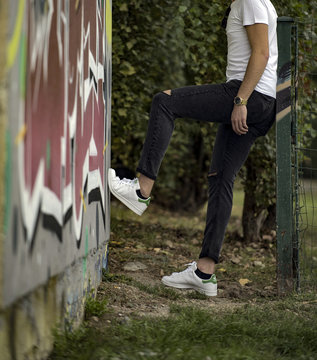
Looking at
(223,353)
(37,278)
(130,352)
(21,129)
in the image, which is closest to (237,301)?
(223,353)

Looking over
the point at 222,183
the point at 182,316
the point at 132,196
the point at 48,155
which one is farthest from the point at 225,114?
the point at 48,155

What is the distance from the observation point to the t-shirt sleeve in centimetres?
385

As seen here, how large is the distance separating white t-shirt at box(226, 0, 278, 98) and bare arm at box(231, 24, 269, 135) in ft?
0.19

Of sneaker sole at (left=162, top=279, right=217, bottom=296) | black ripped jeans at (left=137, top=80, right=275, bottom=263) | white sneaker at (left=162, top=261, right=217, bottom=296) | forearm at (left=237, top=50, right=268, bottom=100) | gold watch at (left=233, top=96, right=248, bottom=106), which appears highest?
forearm at (left=237, top=50, right=268, bottom=100)

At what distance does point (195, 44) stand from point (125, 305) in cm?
358

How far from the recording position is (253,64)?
3.86m

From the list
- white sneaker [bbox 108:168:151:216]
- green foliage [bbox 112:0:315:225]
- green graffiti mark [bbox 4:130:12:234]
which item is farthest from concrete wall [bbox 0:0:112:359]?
green foliage [bbox 112:0:315:225]

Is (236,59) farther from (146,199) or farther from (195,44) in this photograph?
(195,44)

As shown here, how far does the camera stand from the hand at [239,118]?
153 inches

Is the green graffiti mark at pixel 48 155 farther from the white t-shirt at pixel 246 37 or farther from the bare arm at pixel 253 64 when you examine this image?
the white t-shirt at pixel 246 37

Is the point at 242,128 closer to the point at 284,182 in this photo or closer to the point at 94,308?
the point at 284,182

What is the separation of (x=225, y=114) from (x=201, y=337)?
1558 millimetres

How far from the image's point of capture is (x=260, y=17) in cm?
385

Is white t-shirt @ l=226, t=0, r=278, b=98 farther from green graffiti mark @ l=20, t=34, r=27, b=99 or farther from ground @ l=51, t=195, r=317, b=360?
green graffiti mark @ l=20, t=34, r=27, b=99
